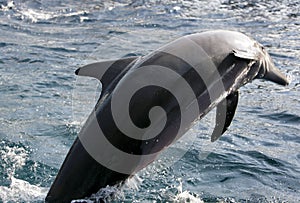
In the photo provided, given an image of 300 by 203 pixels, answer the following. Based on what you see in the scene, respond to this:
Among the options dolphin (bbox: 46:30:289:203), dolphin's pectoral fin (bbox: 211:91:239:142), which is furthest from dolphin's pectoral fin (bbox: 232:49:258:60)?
dolphin's pectoral fin (bbox: 211:91:239:142)

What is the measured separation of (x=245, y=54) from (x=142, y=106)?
151cm

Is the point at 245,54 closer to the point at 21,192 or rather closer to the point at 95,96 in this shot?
the point at 21,192

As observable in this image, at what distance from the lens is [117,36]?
54.5 ft

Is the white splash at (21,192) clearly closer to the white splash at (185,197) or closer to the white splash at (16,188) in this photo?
the white splash at (16,188)

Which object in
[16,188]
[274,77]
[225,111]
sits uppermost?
[274,77]

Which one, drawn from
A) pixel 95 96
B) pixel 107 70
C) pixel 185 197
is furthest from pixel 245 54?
pixel 95 96

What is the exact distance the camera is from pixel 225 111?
666 cm

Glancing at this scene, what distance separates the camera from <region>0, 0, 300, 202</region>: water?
7.37 meters

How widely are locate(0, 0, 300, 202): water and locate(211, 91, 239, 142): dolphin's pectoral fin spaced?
0.91 m

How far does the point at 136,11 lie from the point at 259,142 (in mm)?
11706

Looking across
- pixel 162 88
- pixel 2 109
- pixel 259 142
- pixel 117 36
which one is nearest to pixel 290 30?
pixel 117 36

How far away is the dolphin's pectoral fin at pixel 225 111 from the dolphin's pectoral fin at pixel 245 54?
446 mm

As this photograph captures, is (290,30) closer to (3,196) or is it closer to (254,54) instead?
(254,54)

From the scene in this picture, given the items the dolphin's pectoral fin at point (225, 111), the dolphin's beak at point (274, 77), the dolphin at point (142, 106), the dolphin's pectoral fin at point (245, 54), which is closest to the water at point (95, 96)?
the dolphin at point (142, 106)
